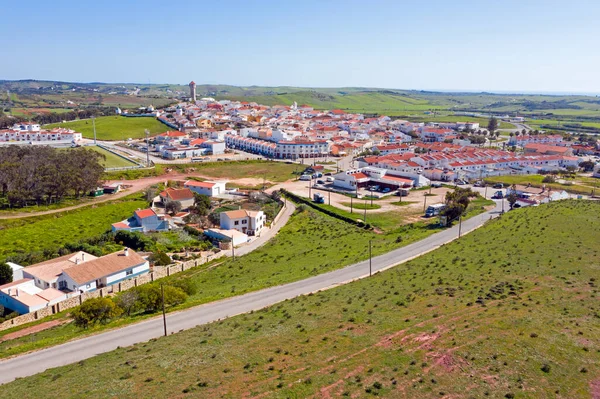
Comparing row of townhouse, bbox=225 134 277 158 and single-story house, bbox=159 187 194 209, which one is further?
row of townhouse, bbox=225 134 277 158

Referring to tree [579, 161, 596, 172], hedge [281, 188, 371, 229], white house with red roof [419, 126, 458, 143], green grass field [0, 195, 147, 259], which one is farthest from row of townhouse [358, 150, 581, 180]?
green grass field [0, 195, 147, 259]

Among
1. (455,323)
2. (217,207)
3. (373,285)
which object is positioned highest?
(455,323)

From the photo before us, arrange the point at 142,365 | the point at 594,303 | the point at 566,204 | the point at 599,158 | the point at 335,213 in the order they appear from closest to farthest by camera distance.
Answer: the point at 142,365 < the point at 594,303 < the point at 566,204 < the point at 335,213 < the point at 599,158

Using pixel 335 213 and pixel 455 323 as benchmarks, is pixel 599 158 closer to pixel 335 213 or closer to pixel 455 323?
pixel 335 213

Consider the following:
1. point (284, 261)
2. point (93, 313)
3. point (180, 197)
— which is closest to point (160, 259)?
point (284, 261)

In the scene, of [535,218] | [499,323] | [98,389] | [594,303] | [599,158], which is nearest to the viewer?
[98,389]

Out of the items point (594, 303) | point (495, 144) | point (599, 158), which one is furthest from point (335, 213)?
point (495, 144)

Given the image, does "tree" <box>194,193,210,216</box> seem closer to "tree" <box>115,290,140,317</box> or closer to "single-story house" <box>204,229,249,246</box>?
"single-story house" <box>204,229,249,246</box>
